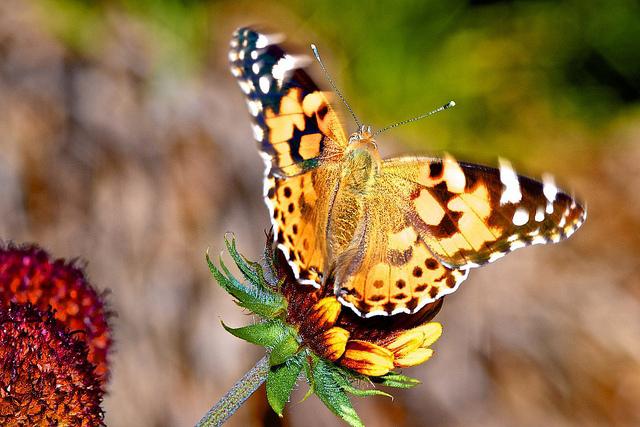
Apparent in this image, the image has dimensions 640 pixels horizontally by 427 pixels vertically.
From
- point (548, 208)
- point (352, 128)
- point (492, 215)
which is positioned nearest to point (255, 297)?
point (492, 215)

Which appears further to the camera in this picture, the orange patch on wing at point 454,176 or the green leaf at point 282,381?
the orange patch on wing at point 454,176

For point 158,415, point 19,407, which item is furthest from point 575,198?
point 158,415

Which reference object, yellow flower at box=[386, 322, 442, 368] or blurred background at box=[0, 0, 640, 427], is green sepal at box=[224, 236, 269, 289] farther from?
blurred background at box=[0, 0, 640, 427]

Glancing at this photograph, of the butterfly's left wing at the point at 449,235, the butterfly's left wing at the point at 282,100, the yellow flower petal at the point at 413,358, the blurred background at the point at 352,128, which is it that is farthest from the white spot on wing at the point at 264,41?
the blurred background at the point at 352,128

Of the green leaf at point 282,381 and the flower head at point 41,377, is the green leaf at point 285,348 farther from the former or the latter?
the flower head at point 41,377

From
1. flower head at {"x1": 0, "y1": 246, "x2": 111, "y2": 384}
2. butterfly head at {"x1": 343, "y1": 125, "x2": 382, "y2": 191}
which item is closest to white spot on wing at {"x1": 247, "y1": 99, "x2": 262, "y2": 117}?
butterfly head at {"x1": 343, "y1": 125, "x2": 382, "y2": 191}

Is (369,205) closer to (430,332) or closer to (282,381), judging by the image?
(430,332)

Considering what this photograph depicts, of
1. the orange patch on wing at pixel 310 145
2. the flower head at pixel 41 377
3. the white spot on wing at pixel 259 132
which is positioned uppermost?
the white spot on wing at pixel 259 132

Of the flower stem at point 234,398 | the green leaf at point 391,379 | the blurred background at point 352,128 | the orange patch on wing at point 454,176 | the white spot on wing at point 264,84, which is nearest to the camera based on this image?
the flower stem at point 234,398
